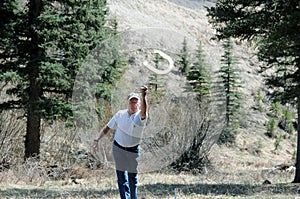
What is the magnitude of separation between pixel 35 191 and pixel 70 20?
27.2ft

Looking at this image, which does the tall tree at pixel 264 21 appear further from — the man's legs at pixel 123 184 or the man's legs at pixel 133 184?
the man's legs at pixel 123 184

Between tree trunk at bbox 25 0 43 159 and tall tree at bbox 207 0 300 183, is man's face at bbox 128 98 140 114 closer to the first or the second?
tall tree at bbox 207 0 300 183

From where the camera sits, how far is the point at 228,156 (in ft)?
119

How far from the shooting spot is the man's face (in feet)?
25.3

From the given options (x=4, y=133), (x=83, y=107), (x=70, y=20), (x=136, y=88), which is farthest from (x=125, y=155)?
(x=4, y=133)

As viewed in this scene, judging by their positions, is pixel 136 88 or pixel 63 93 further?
pixel 63 93

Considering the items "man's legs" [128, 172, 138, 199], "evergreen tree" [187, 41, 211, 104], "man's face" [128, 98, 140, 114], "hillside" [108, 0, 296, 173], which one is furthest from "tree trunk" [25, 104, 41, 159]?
"man's face" [128, 98, 140, 114]

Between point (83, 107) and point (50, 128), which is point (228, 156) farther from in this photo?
point (83, 107)

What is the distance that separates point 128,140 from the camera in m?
7.73

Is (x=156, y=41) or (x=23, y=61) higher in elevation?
(x=23, y=61)

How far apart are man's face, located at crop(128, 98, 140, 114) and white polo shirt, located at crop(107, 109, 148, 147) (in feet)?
0.23

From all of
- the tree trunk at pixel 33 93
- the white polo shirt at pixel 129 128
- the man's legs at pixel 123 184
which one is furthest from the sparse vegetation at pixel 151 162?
the white polo shirt at pixel 129 128

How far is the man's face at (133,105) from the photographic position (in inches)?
303

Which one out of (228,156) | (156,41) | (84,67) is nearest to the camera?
(156,41)
